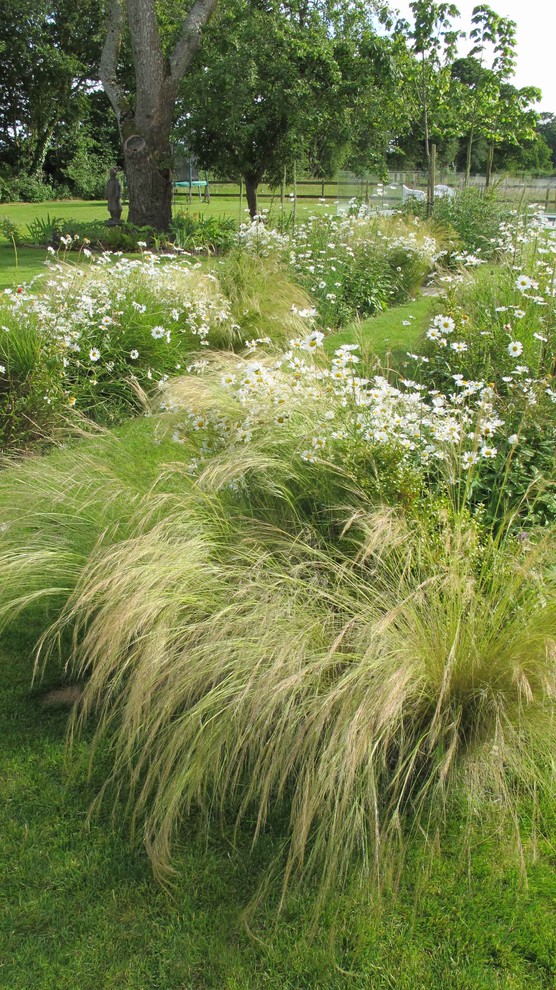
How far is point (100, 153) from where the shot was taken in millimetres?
36219

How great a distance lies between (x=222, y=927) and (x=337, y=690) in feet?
2.21

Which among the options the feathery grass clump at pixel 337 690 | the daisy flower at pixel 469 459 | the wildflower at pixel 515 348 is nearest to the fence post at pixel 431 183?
the wildflower at pixel 515 348

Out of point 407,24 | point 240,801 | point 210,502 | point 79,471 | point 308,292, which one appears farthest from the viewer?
point 407,24

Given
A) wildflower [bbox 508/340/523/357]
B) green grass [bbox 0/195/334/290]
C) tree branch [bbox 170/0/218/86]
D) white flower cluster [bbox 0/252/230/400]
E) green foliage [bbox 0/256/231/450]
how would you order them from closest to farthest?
wildflower [bbox 508/340/523/357] < green foliage [bbox 0/256/231/450] < white flower cluster [bbox 0/252/230/400] < green grass [bbox 0/195/334/290] < tree branch [bbox 170/0/218/86]

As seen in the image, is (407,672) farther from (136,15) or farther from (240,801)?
(136,15)

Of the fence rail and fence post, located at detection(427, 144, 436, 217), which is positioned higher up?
the fence rail

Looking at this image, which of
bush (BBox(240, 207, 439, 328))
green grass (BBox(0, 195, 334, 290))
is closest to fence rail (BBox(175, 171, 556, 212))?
green grass (BBox(0, 195, 334, 290))

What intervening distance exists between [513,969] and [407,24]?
1593 centimetres

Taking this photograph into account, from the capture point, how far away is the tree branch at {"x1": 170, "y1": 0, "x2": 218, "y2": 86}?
13445 millimetres

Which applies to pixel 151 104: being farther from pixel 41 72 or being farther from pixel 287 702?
pixel 41 72

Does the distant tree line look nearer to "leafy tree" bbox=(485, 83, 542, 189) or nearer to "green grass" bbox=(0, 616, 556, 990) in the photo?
"leafy tree" bbox=(485, 83, 542, 189)

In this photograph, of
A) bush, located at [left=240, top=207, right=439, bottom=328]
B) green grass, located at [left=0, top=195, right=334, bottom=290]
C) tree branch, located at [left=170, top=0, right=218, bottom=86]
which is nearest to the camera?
bush, located at [left=240, top=207, right=439, bottom=328]

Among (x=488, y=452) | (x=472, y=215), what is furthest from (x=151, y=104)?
(x=488, y=452)

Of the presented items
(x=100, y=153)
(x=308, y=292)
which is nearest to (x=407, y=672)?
(x=308, y=292)
